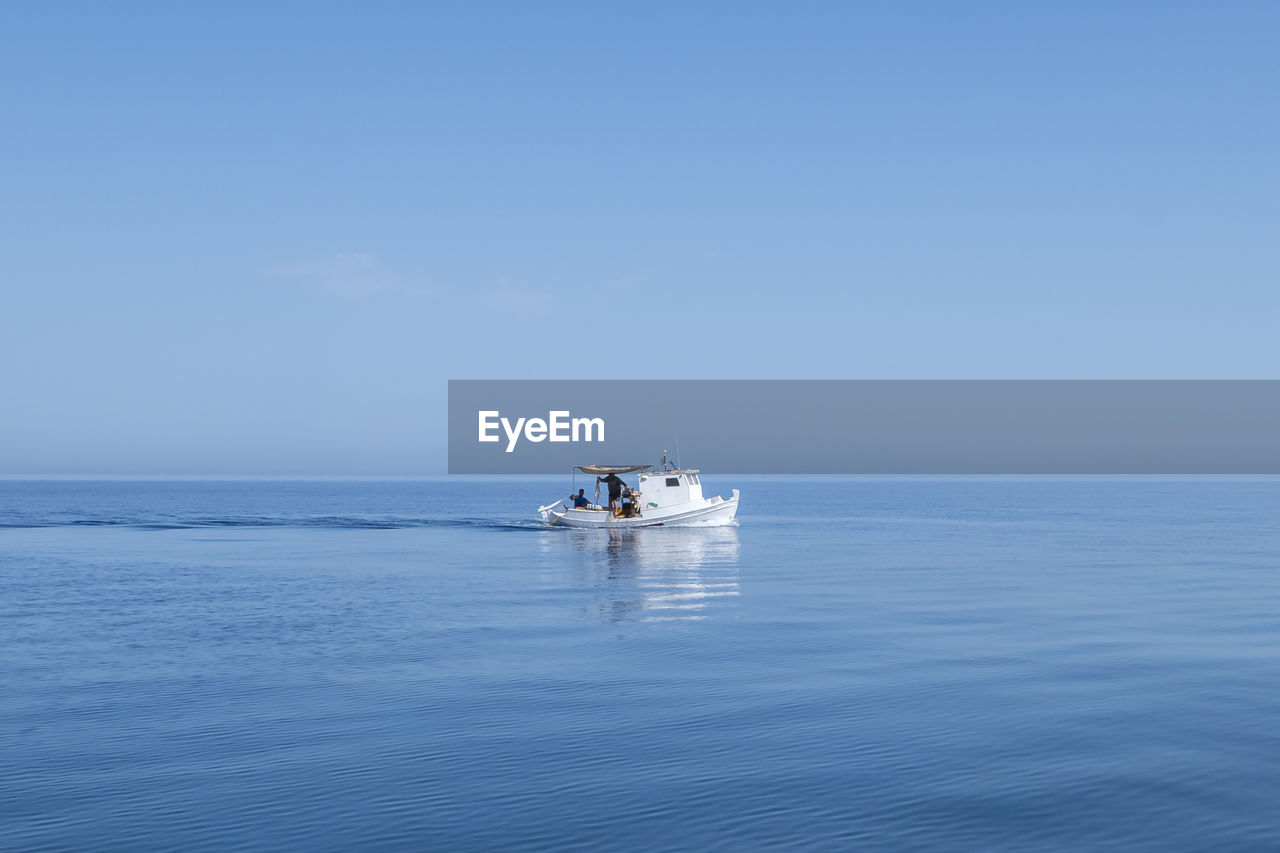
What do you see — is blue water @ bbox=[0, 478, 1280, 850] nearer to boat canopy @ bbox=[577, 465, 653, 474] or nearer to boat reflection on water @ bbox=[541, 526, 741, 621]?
boat reflection on water @ bbox=[541, 526, 741, 621]

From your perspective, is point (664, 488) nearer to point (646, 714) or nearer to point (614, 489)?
point (614, 489)

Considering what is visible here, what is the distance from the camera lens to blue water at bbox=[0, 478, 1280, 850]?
14852 mm

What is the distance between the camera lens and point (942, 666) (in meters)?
26.4

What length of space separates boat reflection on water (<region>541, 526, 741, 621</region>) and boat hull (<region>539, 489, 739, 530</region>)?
0.68 meters

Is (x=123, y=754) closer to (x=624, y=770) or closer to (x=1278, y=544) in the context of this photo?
(x=624, y=770)

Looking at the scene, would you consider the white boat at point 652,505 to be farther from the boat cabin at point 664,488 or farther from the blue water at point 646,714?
the blue water at point 646,714

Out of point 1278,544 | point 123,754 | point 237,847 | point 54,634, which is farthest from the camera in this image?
point 1278,544

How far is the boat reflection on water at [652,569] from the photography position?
129 feet

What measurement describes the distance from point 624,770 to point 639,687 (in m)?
6.95

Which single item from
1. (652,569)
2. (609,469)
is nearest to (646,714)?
(652,569)

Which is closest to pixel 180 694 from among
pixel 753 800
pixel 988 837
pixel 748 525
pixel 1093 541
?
pixel 753 800

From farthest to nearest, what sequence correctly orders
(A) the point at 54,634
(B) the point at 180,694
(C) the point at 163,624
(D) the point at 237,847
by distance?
1. (C) the point at 163,624
2. (A) the point at 54,634
3. (B) the point at 180,694
4. (D) the point at 237,847

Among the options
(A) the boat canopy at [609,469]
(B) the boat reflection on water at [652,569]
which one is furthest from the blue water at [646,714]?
(A) the boat canopy at [609,469]

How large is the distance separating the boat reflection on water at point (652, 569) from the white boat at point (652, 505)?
0.93m
